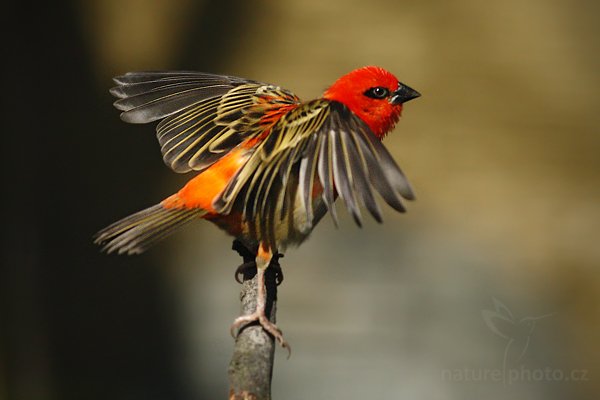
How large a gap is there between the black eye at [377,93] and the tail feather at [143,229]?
0.99 m

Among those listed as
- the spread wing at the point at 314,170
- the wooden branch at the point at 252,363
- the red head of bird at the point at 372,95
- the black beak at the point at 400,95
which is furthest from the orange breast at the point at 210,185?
the black beak at the point at 400,95

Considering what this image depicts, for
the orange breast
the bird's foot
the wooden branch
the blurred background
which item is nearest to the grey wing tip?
the orange breast

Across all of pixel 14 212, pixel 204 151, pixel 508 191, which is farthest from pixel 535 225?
pixel 14 212

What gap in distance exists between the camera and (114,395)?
22.5 ft

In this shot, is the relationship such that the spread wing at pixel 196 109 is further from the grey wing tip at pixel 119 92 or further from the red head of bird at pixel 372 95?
the red head of bird at pixel 372 95

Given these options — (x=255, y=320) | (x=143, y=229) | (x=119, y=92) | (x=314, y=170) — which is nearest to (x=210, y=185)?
(x=143, y=229)

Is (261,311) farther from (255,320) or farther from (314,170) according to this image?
(314,170)

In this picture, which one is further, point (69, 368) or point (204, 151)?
point (69, 368)

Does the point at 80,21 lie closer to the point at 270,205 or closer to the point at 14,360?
the point at 14,360

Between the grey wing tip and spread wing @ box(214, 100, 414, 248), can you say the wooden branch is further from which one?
the grey wing tip

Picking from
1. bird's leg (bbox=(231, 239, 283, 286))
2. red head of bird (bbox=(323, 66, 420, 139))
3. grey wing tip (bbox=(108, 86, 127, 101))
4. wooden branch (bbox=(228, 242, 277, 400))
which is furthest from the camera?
grey wing tip (bbox=(108, 86, 127, 101))

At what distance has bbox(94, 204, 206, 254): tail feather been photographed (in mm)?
4113

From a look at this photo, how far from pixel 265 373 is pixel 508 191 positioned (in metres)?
3.85

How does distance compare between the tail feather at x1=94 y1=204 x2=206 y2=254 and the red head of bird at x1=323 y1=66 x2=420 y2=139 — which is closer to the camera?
the tail feather at x1=94 y1=204 x2=206 y2=254
